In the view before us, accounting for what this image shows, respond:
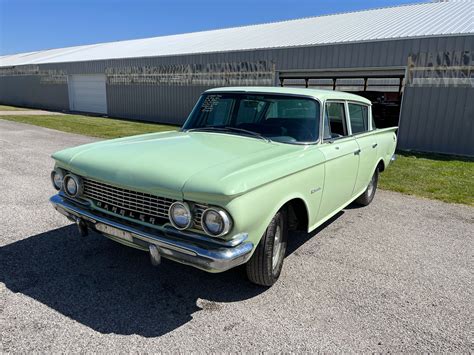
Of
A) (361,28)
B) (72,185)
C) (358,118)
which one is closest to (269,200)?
(72,185)

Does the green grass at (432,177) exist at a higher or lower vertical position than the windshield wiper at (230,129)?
lower

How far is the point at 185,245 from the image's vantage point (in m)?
2.63

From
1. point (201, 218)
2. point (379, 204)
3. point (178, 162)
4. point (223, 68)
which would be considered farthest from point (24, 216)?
point (223, 68)

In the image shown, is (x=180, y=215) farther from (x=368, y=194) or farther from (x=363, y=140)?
(x=368, y=194)

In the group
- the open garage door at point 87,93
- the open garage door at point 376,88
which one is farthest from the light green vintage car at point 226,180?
the open garage door at point 87,93

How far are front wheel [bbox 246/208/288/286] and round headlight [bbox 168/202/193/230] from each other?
25.2 inches

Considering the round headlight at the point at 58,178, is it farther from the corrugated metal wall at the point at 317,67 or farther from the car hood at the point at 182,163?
the corrugated metal wall at the point at 317,67

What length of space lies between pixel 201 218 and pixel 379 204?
430 cm

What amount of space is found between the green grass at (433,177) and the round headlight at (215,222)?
5.26 meters

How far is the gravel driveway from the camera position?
2.55m

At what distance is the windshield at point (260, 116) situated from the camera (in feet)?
12.6

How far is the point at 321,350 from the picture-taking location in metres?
2.48

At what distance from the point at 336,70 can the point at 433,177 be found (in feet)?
20.5

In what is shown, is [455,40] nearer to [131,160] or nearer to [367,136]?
[367,136]
